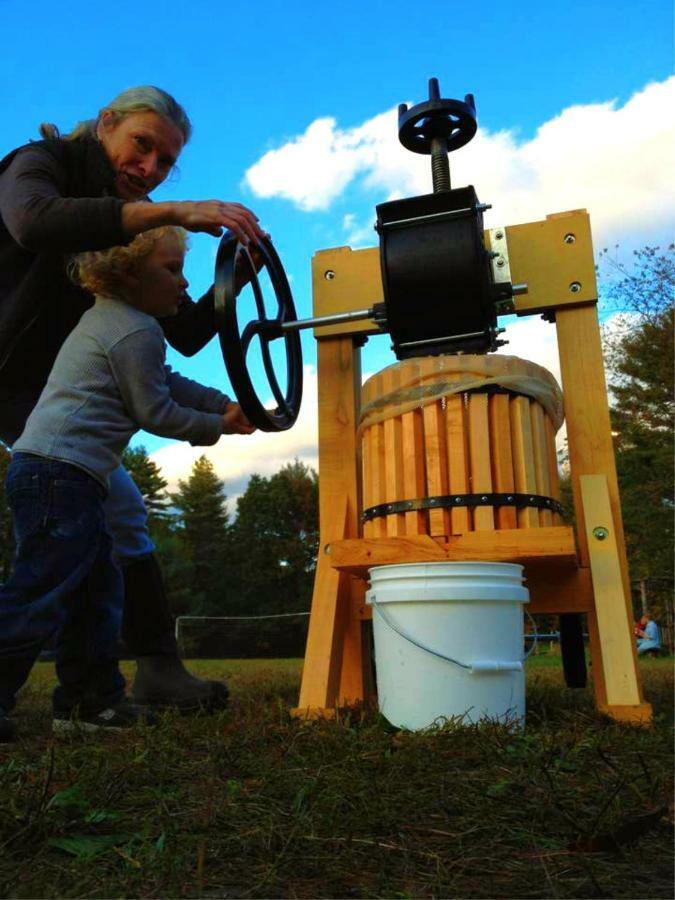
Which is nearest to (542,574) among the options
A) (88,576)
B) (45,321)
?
(88,576)

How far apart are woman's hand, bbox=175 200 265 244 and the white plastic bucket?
109 cm

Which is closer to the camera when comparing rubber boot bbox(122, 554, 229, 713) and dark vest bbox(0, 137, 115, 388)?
dark vest bbox(0, 137, 115, 388)

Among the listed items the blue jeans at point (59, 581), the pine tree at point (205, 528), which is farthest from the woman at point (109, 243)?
the pine tree at point (205, 528)

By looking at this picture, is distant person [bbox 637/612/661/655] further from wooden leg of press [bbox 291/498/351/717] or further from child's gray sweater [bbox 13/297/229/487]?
child's gray sweater [bbox 13/297/229/487]

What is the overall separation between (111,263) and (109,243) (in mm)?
250

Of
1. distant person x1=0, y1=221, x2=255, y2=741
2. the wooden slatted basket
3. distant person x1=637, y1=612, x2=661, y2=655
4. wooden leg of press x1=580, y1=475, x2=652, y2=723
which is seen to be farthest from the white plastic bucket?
distant person x1=637, y1=612, x2=661, y2=655

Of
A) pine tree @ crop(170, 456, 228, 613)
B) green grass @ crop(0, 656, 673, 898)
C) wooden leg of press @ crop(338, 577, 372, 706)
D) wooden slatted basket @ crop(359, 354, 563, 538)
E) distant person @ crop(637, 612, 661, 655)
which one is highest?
pine tree @ crop(170, 456, 228, 613)

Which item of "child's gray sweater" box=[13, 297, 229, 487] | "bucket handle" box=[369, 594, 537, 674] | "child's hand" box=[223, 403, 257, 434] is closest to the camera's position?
"bucket handle" box=[369, 594, 537, 674]

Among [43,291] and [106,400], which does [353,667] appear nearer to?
[106,400]

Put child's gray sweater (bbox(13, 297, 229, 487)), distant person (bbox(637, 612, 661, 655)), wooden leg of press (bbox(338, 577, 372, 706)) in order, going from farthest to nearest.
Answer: distant person (bbox(637, 612, 661, 655)) → wooden leg of press (bbox(338, 577, 372, 706)) → child's gray sweater (bbox(13, 297, 229, 487))

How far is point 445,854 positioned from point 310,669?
147 cm

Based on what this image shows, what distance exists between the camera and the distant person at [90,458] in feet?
7.23

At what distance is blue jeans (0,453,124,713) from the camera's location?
2156 millimetres

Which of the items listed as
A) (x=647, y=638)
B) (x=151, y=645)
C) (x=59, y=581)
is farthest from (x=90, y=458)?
(x=647, y=638)
